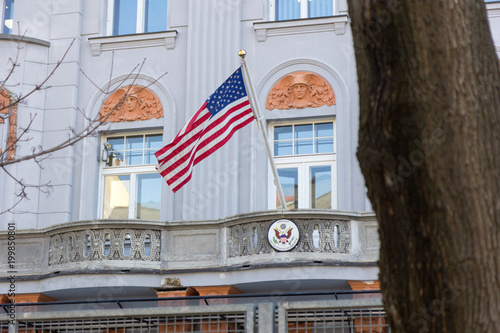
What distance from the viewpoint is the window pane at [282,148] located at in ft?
64.2

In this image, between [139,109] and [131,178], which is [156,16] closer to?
[139,109]

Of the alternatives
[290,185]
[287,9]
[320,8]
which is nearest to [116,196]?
[290,185]

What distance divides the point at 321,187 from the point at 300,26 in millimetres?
3644

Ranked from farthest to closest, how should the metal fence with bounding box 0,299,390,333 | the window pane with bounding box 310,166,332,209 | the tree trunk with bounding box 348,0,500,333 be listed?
the window pane with bounding box 310,166,332,209, the metal fence with bounding box 0,299,390,333, the tree trunk with bounding box 348,0,500,333

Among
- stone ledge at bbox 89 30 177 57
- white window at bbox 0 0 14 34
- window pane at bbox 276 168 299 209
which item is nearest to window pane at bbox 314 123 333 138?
window pane at bbox 276 168 299 209

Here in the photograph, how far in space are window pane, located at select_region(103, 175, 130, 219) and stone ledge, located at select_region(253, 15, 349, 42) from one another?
4345 mm

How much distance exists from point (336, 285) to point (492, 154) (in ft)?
42.2

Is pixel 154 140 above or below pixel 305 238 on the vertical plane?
above

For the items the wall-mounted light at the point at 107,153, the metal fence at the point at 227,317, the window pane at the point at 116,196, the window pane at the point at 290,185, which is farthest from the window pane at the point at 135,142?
the metal fence at the point at 227,317

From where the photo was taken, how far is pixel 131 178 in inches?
794

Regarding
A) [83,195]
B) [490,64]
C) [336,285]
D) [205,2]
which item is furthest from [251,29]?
[490,64]

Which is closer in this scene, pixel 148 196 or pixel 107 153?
pixel 148 196

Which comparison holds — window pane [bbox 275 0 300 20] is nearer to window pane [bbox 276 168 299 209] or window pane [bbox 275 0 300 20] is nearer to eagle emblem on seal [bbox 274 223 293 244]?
window pane [bbox 276 168 299 209]

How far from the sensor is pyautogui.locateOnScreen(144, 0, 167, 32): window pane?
838 inches
